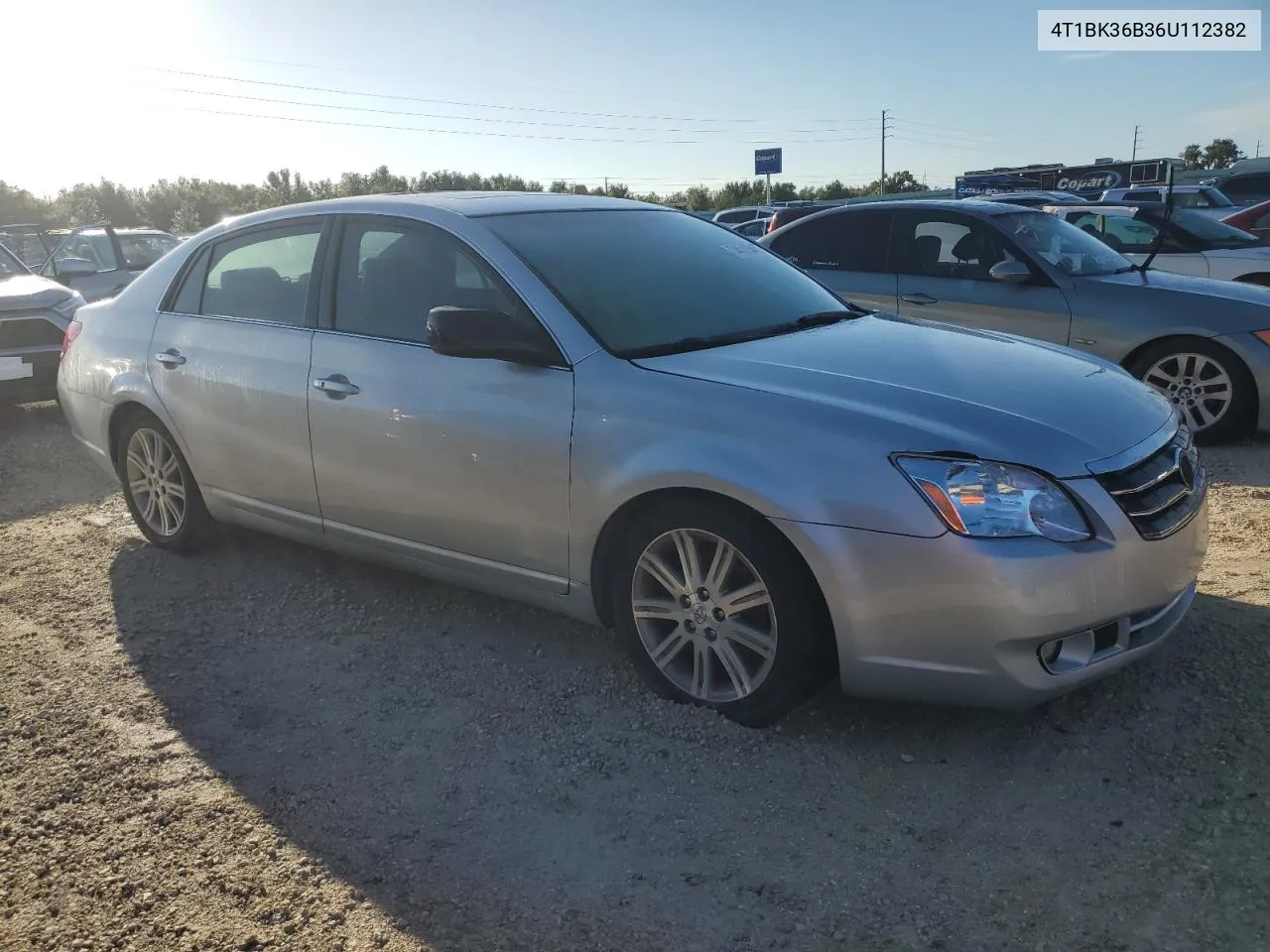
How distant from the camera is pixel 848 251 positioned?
766cm

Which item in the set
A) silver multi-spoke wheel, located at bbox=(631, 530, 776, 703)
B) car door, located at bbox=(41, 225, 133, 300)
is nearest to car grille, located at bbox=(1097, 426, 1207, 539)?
silver multi-spoke wheel, located at bbox=(631, 530, 776, 703)

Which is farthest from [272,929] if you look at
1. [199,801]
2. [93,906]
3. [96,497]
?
[96,497]

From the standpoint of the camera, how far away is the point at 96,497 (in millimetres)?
6648

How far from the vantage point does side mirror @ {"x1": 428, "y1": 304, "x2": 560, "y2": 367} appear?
350cm

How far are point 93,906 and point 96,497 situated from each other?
461 centimetres

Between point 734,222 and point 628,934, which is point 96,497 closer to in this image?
point 628,934

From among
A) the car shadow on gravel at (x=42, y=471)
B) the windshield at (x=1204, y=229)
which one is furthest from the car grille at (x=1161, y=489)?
the windshield at (x=1204, y=229)

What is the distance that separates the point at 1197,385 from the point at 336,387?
527cm

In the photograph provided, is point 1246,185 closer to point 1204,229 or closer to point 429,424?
point 1204,229

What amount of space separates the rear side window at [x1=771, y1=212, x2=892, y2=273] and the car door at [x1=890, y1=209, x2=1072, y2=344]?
0.13 meters

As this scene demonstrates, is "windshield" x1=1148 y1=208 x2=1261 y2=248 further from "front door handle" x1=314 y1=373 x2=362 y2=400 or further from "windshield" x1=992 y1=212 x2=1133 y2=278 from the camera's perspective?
"front door handle" x1=314 y1=373 x2=362 y2=400

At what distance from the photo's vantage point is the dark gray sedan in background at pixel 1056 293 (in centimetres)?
648

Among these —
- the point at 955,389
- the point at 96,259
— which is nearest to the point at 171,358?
the point at 955,389

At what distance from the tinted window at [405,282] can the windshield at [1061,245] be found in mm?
4525
